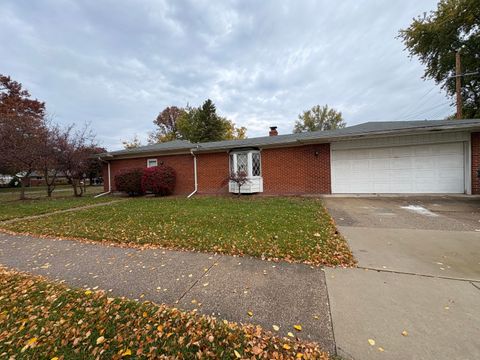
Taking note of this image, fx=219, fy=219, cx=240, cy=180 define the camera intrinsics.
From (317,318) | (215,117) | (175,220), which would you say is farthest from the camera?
(215,117)

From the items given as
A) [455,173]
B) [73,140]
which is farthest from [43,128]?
[455,173]

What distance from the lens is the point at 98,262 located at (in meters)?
3.81

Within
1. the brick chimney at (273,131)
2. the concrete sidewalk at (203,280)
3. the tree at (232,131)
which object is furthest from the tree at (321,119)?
the concrete sidewalk at (203,280)

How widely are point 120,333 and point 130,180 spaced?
12407 millimetres

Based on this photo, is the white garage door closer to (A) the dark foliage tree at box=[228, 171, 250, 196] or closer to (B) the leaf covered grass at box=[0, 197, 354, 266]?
(B) the leaf covered grass at box=[0, 197, 354, 266]

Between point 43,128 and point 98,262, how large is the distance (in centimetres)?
1377

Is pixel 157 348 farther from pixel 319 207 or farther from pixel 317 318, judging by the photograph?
pixel 319 207

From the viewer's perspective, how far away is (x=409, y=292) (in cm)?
265

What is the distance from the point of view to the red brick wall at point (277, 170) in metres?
11.0

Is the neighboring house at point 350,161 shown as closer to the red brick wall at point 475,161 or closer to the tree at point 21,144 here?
the red brick wall at point 475,161

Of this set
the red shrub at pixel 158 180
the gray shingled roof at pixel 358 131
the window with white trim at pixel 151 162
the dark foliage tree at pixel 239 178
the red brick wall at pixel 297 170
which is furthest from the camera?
the window with white trim at pixel 151 162

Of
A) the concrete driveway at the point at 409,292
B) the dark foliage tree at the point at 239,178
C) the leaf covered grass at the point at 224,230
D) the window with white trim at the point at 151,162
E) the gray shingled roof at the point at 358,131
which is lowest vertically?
→ the concrete driveway at the point at 409,292

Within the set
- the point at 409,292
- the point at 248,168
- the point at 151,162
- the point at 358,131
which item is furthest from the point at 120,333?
the point at 151,162

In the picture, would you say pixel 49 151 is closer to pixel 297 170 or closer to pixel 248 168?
pixel 248 168
